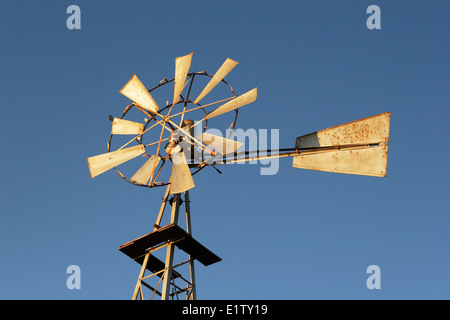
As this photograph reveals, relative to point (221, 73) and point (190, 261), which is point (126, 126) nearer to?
point (221, 73)

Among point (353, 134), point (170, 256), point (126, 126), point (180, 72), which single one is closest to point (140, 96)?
point (126, 126)

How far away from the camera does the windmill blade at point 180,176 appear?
37.6 ft

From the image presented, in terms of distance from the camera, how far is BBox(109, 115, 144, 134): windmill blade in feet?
41.2

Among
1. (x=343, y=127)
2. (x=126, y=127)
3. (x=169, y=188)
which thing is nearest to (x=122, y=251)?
(x=169, y=188)

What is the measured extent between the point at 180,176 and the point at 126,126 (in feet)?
5.63

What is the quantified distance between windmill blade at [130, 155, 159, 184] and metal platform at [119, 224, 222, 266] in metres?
1.09

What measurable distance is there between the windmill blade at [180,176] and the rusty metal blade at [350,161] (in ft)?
6.32

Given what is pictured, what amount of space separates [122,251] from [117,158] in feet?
5.87

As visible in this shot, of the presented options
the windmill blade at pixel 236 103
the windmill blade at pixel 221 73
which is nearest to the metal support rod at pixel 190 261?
the windmill blade at pixel 236 103

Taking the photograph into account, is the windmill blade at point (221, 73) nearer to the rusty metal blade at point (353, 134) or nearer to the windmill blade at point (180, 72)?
the windmill blade at point (180, 72)

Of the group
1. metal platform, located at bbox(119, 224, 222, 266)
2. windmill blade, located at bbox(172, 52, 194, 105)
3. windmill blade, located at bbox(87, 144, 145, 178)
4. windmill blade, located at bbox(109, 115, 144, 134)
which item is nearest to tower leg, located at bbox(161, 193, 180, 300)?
metal platform, located at bbox(119, 224, 222, 266)

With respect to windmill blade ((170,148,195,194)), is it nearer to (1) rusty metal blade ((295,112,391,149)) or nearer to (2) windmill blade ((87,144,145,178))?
(2) windmill blade ((87,144,145,178))

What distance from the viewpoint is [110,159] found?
1229cm

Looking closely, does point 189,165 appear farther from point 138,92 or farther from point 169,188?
point 138,92
